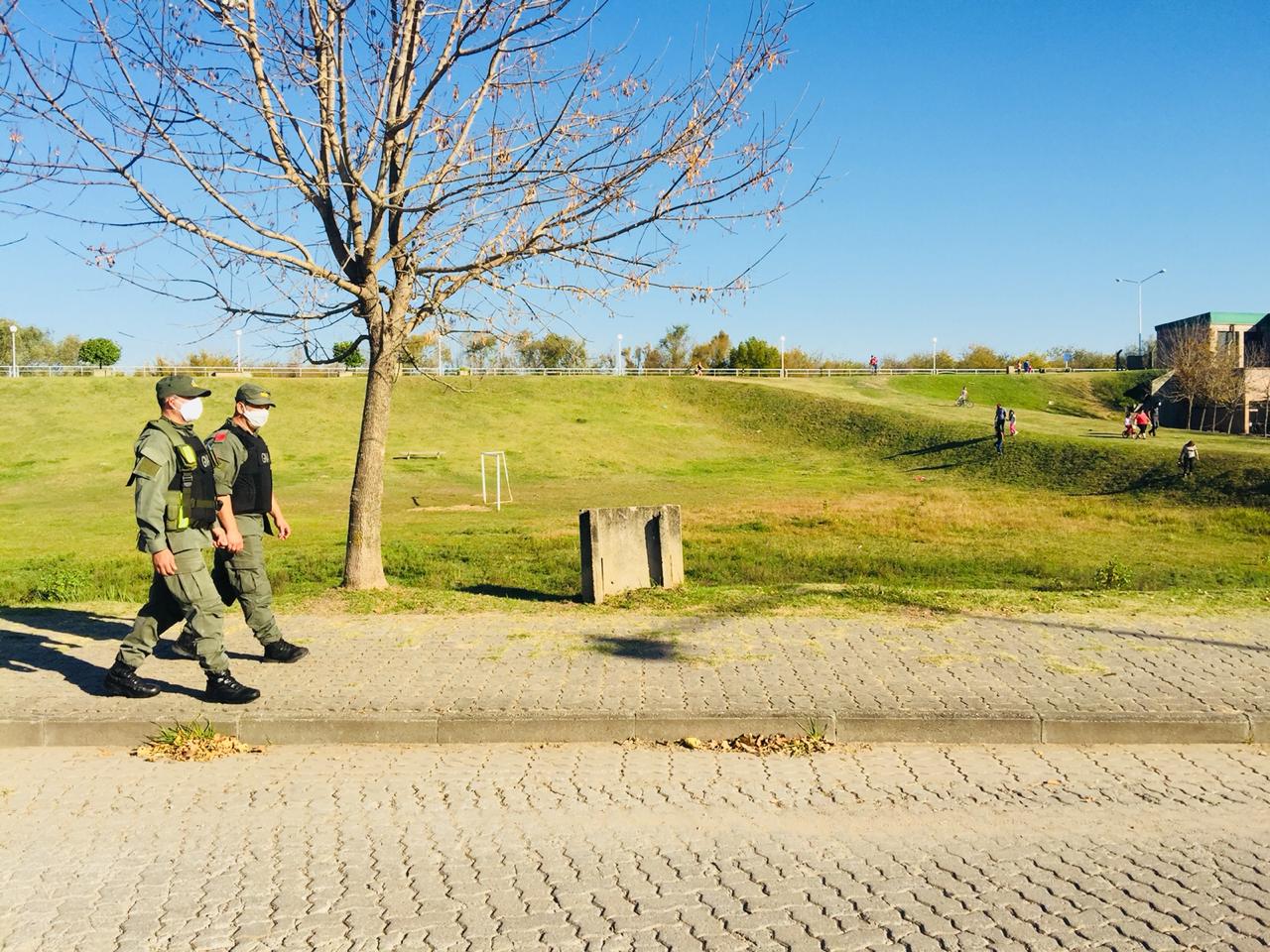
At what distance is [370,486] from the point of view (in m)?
10.2

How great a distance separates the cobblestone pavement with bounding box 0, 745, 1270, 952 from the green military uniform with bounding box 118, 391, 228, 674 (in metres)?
0.82

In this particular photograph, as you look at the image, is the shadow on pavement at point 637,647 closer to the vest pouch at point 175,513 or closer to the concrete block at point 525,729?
the concrete block at point 525,729

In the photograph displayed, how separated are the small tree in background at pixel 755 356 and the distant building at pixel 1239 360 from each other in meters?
32.7

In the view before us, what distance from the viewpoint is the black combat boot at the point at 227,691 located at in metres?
6.27

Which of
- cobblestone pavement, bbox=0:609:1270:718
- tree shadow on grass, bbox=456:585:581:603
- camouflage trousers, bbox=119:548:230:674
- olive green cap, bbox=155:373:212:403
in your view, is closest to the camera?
cobblestone pavement, bbox=0:609:1270:718

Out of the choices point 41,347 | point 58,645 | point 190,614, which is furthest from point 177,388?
point 41,347

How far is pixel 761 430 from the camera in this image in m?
60.6

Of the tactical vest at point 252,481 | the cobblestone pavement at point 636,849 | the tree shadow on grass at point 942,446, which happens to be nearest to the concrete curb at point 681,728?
the cobblestone pavement at point 636,849

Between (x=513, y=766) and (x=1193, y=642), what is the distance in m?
5.42

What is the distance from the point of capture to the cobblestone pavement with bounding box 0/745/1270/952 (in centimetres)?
367

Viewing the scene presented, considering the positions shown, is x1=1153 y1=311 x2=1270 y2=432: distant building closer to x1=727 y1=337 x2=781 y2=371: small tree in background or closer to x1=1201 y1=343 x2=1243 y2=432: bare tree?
x1=1201 y1=343 x2=1243 y2=432: bare tree

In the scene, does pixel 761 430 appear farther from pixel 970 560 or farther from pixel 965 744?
pixel 965 744

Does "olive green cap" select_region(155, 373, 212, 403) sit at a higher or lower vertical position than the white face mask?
higher

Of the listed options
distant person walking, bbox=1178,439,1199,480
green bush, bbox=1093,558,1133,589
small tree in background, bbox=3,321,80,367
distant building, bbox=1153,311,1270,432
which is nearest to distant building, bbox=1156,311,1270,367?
distant building, bbox=1153,311,1270,432
